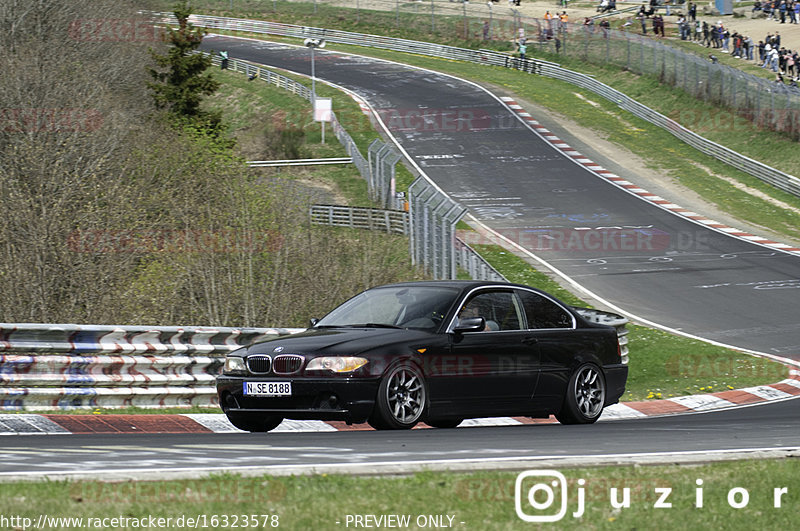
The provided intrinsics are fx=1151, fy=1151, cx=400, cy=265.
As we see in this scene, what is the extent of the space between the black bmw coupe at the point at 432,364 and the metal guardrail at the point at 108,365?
6.73 ft

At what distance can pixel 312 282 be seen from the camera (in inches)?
933

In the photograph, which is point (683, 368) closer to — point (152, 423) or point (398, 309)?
point (398, 309)

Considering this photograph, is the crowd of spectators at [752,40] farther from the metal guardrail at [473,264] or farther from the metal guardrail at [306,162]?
the metal guardrail at [473,264]

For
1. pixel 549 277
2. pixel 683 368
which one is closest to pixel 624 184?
pixel 549 277

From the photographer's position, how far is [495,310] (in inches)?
437

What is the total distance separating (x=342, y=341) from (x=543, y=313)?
7.89ft

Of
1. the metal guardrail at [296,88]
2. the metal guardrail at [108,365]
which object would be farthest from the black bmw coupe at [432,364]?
the metal guardrail at [296,88]

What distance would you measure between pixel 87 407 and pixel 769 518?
7910 mm

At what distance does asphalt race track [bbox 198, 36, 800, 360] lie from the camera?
24156 mm

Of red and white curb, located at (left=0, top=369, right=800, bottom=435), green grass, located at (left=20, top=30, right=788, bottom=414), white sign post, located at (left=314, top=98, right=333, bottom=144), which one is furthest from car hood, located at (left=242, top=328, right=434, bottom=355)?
white sign post, located at (left=314, top=98, right=333, bottom=144)

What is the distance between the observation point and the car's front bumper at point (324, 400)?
31.4 ft

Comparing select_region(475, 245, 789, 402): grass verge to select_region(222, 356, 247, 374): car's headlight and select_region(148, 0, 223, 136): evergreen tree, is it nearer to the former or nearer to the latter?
select_region(222, 356, 247, 374): car's headlight

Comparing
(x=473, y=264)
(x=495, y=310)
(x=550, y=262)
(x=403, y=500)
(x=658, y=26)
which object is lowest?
(x=550, y=262)

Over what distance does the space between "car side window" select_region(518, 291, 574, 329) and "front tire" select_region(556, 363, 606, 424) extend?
1.64 feet
